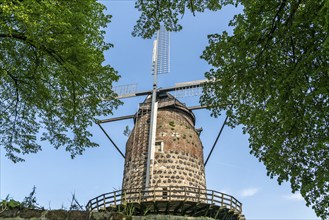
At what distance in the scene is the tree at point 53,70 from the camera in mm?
8102

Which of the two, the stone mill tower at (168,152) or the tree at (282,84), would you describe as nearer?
the tree at (282,84)

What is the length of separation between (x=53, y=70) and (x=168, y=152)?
30.7ft

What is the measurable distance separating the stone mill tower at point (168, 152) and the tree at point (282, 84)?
9.07 meters

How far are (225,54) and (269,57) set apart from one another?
1.13 metres

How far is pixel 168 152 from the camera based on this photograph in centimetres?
1823

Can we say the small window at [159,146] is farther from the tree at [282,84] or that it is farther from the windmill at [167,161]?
the tree at [282,84]

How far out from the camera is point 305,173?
8328 mm

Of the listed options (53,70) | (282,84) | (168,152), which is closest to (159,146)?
(168,152)

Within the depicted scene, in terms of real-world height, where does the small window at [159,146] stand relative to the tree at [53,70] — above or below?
above

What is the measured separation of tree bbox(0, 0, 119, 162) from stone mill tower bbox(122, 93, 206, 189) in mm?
7244

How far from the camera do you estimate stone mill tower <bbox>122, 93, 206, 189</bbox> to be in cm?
1755

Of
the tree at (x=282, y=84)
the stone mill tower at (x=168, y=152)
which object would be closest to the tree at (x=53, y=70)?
the tree at (x=282, y=84)

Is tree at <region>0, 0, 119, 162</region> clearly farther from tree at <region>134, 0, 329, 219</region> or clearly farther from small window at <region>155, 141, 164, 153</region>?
small window at <region>155, 141, 164, 153</region>

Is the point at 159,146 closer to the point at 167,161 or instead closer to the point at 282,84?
the point at 167,161
